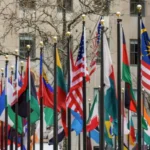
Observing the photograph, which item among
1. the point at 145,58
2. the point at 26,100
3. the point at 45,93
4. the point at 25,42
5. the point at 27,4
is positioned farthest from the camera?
the point at 25,42

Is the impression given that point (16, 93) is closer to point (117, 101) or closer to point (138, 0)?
point (117, 101)

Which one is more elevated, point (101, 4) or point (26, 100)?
point (101, 4)

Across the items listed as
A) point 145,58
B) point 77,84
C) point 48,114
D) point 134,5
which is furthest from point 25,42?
point 145,58

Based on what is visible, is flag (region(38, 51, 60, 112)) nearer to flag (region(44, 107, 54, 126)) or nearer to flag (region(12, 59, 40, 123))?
flag (region(12, 59, 40, 123))

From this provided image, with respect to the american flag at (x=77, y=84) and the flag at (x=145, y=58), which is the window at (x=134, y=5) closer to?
the american flag at (x=77, y=84)

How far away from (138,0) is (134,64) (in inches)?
161

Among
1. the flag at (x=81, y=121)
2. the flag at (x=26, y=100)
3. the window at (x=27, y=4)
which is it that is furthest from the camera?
the window at (x=27, y=4)

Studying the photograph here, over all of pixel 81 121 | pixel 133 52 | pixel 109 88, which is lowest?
pixel 81 121

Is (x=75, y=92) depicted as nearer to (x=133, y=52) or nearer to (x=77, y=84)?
(x=77, y=84)

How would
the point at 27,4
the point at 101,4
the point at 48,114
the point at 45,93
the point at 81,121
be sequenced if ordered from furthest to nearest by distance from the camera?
the point at 101,4, the point at 27,4, the point at 48,114, the point at 81,121, the point at 45,93

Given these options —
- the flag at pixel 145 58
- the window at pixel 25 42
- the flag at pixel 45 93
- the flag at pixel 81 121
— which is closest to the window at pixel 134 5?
the window at pixel 25 42

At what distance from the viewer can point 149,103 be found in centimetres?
5572

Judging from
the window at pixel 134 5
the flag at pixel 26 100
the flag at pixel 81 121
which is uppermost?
the window at pixel 134 5

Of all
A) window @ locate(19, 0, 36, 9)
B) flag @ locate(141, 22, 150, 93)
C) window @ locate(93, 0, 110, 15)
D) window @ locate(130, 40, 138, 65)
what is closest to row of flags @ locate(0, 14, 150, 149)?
flag @ locate(141, 22, 150, 93)
